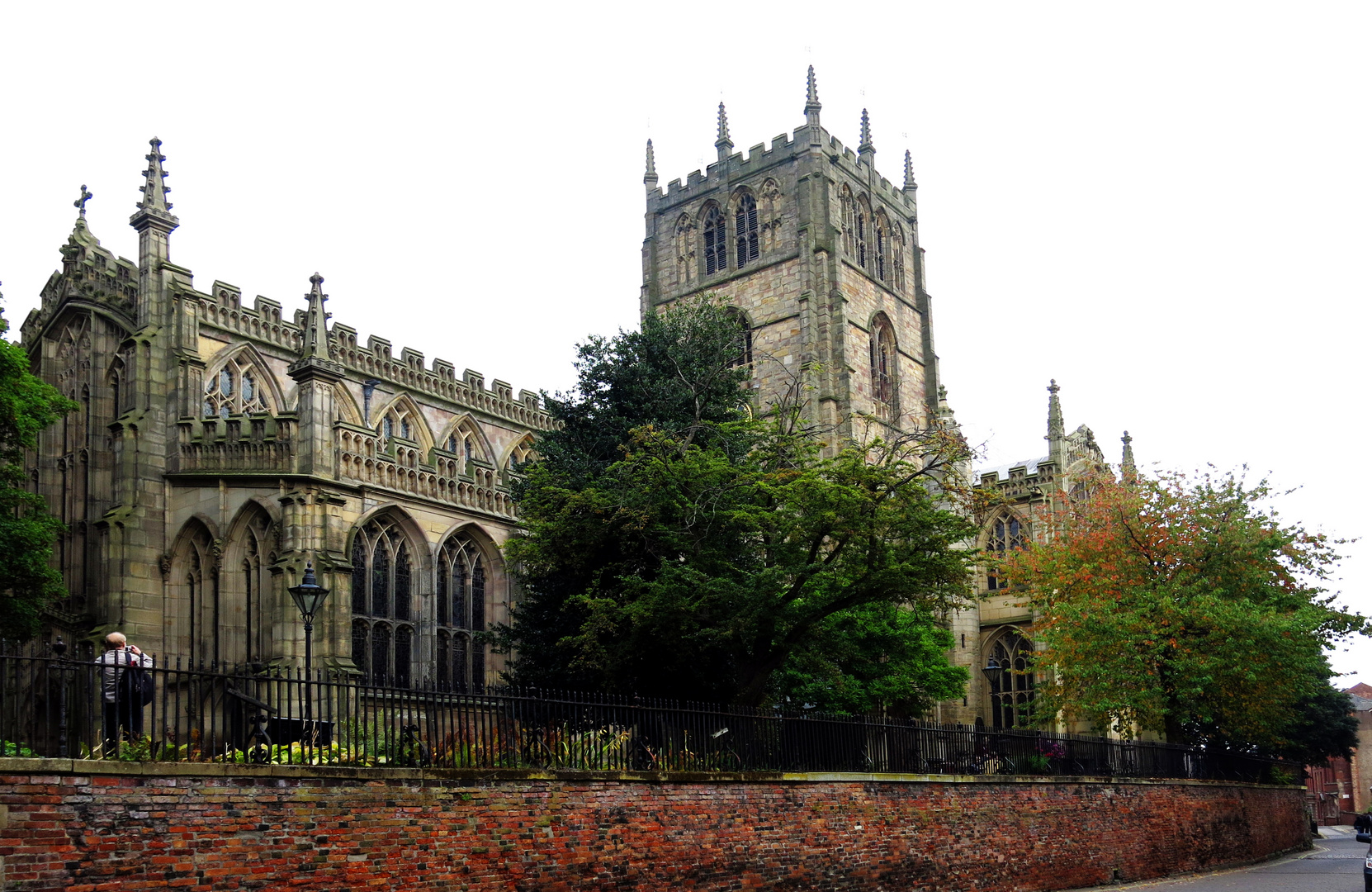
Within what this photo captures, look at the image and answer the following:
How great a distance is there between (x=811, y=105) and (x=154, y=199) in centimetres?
2745

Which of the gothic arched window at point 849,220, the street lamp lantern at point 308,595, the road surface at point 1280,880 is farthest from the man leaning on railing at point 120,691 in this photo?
the gothic arched window at point 849,220

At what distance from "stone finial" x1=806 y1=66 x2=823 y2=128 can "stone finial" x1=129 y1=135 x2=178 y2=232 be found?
2684 cm

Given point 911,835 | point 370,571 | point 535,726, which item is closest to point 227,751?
point 535,726

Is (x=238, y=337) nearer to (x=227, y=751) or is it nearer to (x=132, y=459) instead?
(x=132, y=459)

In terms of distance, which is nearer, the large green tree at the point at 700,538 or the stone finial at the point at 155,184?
the large green tree at the point at 700,538

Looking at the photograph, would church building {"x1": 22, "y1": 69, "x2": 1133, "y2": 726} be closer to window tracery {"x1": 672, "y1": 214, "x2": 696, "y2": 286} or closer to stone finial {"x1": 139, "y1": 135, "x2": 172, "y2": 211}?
stone finial {"x1": 139, "y1": 135, "x2": 172, "y2": 211}

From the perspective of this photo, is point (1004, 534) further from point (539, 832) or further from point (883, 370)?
point (539, 832)

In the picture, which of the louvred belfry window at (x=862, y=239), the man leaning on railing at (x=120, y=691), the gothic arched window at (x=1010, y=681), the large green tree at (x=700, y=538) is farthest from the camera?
the louvred belfry window at (x=862, y=239)

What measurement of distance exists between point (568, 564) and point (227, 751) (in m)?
12.1

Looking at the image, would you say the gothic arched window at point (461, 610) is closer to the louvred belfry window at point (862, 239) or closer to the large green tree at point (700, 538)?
the large green tree at point (700, 538)

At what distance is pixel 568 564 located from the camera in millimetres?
23984

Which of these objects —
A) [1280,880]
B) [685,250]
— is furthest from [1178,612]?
[685,250]

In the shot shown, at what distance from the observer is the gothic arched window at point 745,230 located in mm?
51250

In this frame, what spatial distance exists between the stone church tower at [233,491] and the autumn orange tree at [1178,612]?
1369cm
